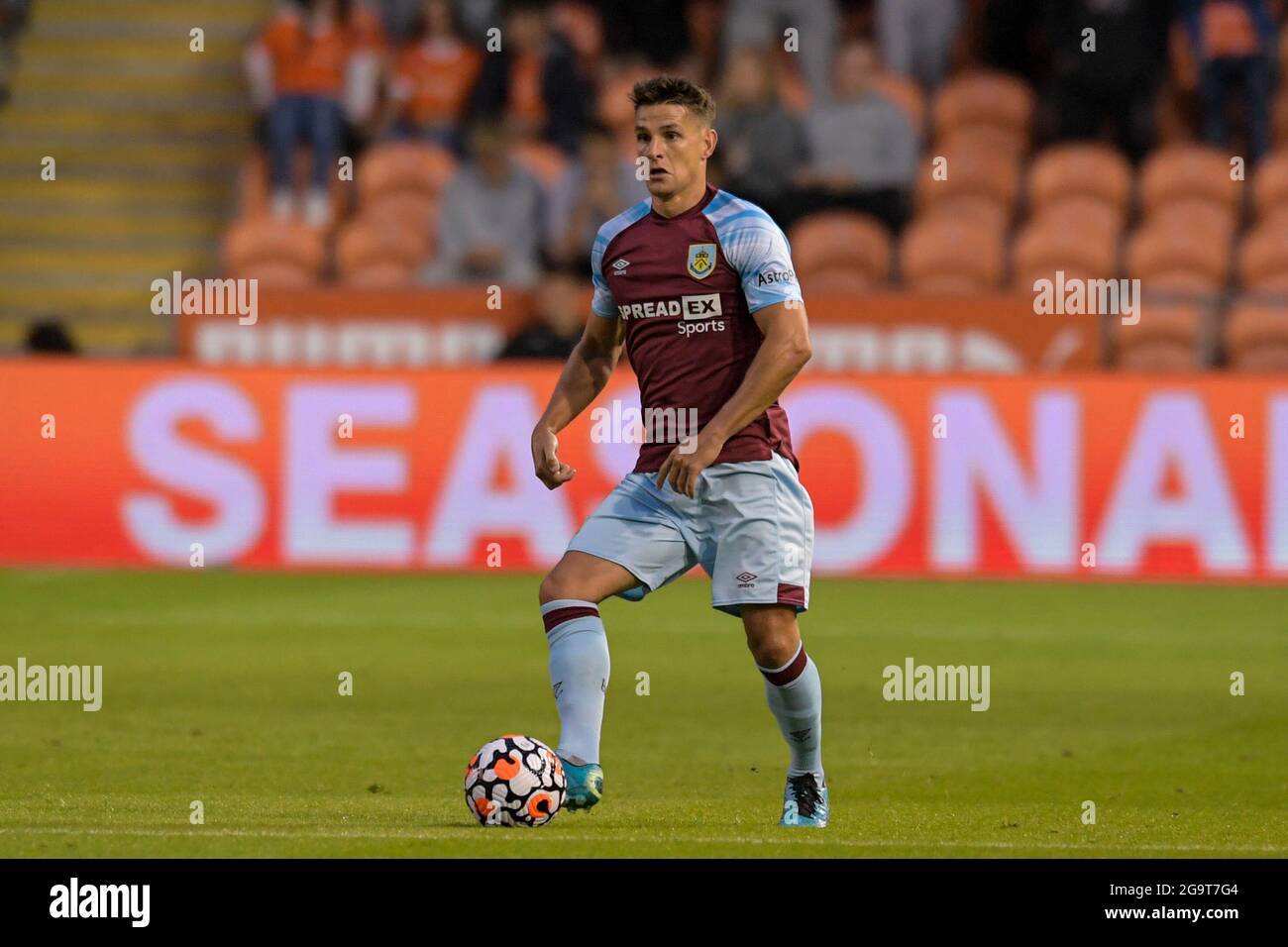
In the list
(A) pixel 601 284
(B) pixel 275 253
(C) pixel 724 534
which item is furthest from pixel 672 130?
(B) pixel 275 253

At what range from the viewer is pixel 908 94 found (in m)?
22.4

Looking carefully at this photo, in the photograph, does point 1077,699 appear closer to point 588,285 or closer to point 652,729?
point 652,729

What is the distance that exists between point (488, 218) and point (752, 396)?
13557 mm

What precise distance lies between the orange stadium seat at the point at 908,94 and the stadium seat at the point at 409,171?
4.20 meters

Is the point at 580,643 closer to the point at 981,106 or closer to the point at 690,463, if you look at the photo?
the point at 690,463

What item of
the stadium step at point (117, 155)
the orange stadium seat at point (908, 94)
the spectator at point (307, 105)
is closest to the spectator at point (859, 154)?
the orange stadium seat at point (908, 94)

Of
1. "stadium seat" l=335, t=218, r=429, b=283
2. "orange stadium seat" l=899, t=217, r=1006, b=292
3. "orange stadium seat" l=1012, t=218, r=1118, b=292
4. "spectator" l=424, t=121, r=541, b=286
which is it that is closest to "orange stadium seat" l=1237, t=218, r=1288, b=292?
"orange stadium seat" l=1012, t=218, r=1118, b=292

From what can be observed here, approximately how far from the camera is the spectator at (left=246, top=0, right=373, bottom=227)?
74.7 ft

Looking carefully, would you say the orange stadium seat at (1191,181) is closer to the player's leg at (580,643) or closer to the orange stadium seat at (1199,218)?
the orange stadium seat at (1199,218)

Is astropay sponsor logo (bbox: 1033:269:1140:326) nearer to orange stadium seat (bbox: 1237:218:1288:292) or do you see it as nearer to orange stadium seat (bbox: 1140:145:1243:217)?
orange stadium seat (bbox: 1237:218:1288:292)

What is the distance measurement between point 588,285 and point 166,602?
18.0 ft
